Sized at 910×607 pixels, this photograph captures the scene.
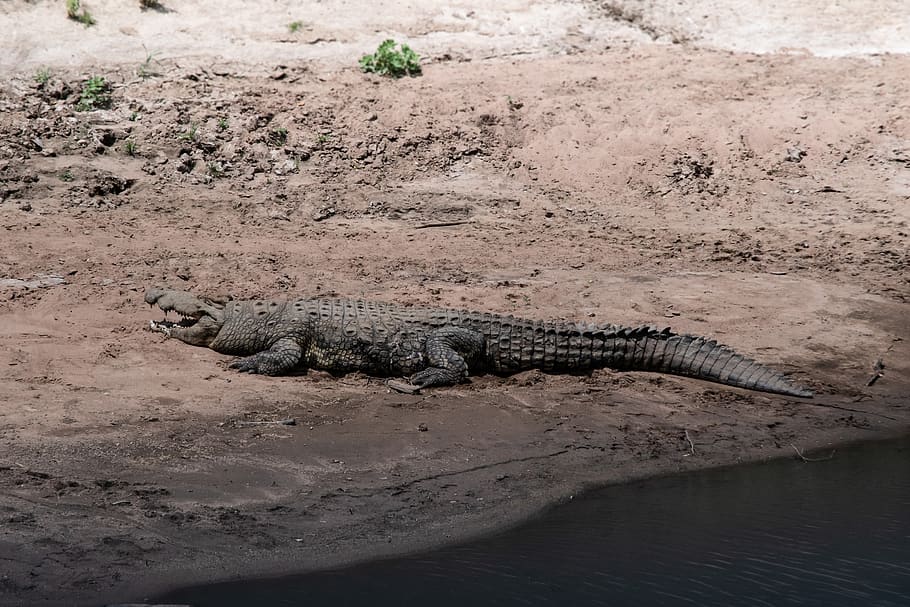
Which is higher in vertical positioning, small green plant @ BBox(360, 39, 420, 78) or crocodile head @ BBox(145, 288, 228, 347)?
small green plant @ BBox(360, 39, 420, 78)

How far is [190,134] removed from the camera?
38.4 ft

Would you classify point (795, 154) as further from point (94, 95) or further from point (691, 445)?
point (94, 95)

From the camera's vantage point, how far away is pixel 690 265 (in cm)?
1008

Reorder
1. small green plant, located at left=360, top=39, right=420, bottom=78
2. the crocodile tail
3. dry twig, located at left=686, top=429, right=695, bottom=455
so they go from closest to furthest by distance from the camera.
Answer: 1. dry twig, located at left=686, top=429, right=695, bottom=455
2. the crocodile tail
3. small green plant, located at left=360, top=39, right=420, bottom=78

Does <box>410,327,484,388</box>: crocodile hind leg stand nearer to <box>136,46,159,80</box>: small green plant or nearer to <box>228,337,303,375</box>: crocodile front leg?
<box>228,337,303,375</box>: crocodile front leg

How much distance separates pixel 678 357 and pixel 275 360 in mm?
3018

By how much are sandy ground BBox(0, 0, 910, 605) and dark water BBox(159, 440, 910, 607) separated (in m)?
0.17

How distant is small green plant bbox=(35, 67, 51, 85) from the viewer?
39.8ft

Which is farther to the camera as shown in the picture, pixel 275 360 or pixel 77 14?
pixel 77 14

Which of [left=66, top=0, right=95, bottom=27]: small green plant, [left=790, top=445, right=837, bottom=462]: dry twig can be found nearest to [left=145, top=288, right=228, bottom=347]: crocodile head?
[left=790, top=445, right=837, bottom=462]: dry twig

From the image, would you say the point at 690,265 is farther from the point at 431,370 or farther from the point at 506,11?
the point at 506,11

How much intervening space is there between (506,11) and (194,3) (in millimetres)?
4429

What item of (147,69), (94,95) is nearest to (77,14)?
(147,69)

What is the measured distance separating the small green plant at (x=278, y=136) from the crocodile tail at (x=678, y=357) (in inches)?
223
